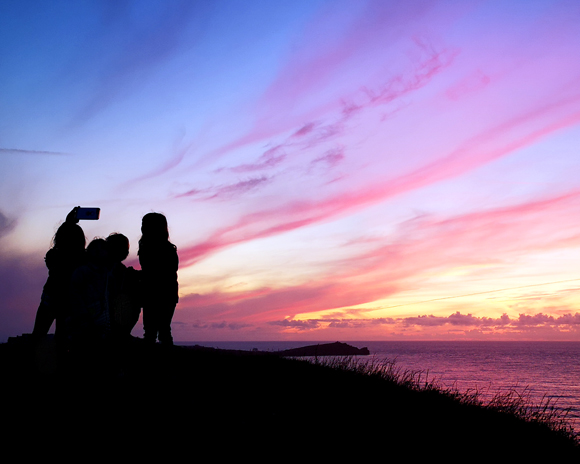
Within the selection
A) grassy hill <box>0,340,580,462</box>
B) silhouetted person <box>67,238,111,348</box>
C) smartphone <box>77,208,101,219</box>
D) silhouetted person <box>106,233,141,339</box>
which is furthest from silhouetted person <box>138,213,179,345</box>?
silhouetted person <box>67,238,111,348</box>

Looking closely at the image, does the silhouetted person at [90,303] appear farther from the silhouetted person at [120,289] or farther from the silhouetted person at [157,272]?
the silhouetted person at [157,272]

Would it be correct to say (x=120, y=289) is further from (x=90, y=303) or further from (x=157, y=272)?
(x=157, y=272)

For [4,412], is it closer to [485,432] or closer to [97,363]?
[97,363]

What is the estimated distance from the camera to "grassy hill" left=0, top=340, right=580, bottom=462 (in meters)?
4.77

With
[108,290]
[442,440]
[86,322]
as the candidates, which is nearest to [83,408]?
[86,322]

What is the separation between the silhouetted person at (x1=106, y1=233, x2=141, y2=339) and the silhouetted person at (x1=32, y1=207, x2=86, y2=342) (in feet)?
3.68

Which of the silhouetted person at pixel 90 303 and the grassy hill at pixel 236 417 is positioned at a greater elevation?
the silhouetted person at pixel 90 303

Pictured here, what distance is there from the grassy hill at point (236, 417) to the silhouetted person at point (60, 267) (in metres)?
0.67

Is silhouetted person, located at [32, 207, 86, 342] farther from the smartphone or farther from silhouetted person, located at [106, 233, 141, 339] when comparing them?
silhouetted person, located at [106, 233, 141, 339]

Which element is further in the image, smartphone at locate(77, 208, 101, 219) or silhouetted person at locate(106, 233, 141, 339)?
smartphone at locate(77, 208, 101, 219)

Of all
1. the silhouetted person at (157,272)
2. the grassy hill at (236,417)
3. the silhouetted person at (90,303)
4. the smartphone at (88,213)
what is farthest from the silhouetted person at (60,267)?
the silhouetted person at (90,303)

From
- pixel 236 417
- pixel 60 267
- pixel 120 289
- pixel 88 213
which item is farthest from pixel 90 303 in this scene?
pixel 236 417

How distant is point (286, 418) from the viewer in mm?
6020

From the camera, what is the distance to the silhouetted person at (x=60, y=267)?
738cm
